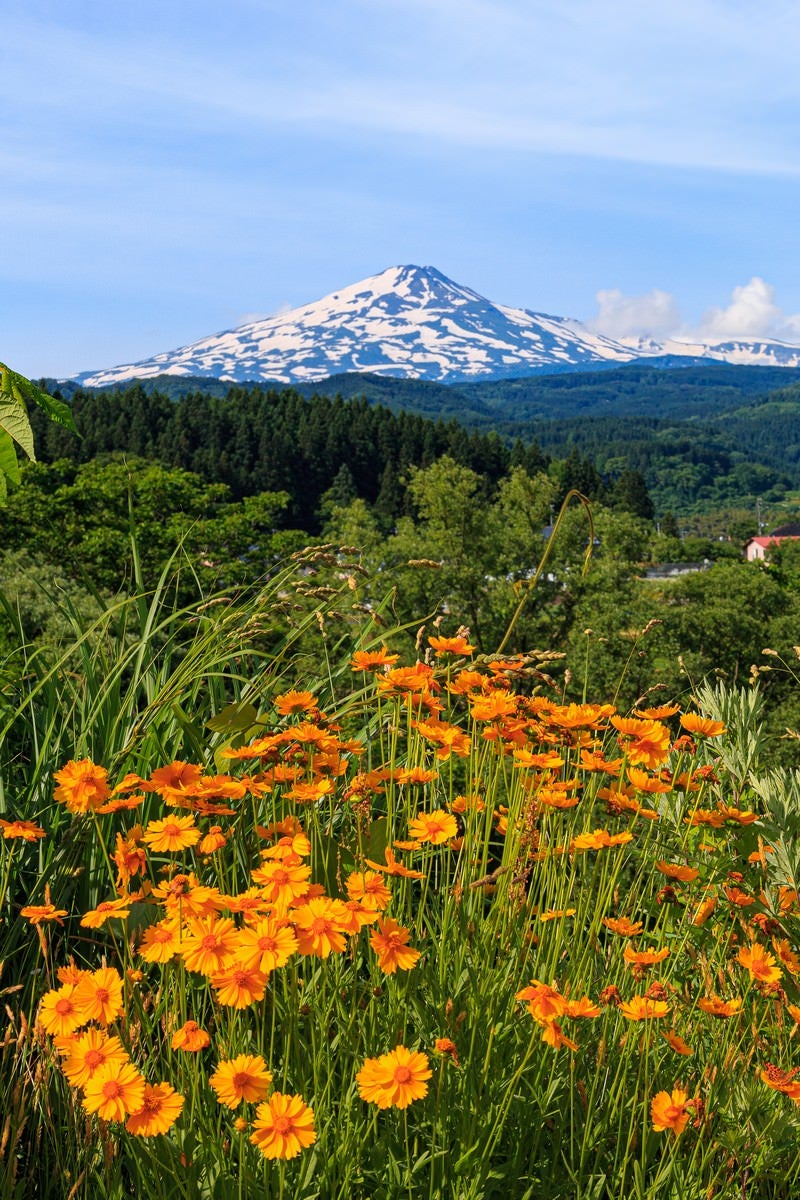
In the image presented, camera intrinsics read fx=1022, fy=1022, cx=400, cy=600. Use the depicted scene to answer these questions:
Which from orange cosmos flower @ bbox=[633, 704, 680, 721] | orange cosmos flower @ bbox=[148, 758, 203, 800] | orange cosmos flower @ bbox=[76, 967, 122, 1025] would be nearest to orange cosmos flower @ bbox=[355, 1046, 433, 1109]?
orange cosmos flower @ bbox=[76, 967, 122, 1025]

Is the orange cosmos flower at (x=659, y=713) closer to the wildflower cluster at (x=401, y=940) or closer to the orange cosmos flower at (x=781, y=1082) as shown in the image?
the wildflower cluster at (x=401, y=940)

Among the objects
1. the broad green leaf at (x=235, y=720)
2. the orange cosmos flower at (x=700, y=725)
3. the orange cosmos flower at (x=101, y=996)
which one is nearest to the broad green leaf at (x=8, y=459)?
the broad green leaf at (x=235, y=720)

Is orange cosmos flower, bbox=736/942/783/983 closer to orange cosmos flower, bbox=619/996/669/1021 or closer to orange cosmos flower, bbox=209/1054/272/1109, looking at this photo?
A: orange cosmos flower, bbox=619/996/669/1021

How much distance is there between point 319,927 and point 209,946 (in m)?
0.15

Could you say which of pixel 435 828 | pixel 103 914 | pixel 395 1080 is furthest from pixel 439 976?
pixel 103 914

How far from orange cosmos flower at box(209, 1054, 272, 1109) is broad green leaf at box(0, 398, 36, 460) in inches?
44.2

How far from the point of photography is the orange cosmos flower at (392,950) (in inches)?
55.2

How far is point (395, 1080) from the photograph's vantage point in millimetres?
1249

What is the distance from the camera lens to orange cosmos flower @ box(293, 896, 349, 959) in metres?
1.31

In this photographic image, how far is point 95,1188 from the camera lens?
1.61 meters

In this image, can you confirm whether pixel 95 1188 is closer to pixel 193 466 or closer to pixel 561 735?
pixel 561 735

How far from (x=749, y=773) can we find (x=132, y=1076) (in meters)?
1.67

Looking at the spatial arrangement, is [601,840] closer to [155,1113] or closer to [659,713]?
[659,713]

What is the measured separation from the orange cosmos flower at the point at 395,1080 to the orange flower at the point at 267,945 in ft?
0.57
